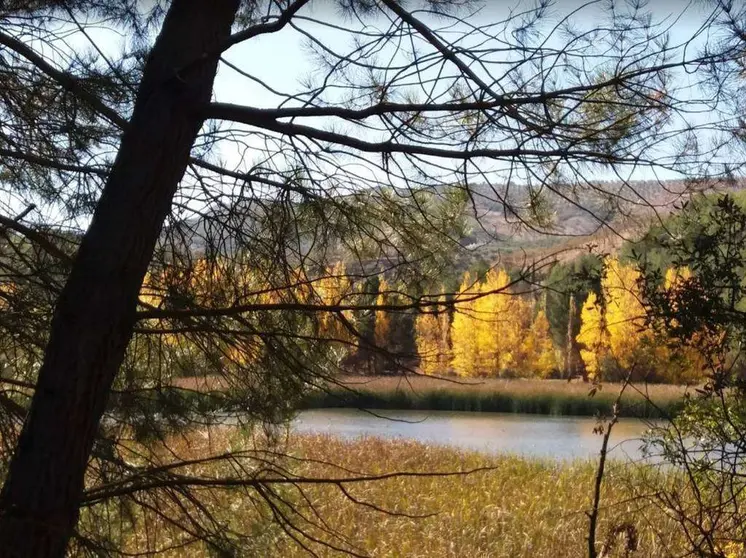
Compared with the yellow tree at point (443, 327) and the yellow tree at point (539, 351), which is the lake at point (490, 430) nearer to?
the yellow tree at point (443, 327)

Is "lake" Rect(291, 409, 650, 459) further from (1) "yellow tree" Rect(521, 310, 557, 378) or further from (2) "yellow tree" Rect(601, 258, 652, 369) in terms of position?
(1) "yellow tree" Rect(521, 310, 557, 378)

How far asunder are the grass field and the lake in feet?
6.42

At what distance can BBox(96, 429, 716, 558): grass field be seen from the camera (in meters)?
5.07

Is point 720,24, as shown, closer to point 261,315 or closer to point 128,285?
point 261,315

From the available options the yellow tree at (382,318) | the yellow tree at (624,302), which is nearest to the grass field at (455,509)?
the yellow tree at (624,302)

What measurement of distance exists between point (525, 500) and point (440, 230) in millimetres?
4989

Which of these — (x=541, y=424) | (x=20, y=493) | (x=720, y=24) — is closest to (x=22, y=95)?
(x=20, y=493)

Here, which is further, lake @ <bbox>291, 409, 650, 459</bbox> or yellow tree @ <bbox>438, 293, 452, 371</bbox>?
lake @ <bbox>291, 409, 650, 459</bbox>

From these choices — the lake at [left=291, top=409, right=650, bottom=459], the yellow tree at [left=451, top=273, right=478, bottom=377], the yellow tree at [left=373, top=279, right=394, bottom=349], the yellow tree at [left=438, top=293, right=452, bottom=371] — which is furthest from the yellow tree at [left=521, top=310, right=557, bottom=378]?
the yellow tree at [left=438, top=293, right=452, bottom=371]

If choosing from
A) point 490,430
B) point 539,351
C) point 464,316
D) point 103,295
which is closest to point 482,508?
point 464,316

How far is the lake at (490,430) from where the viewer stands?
11258 millimetres

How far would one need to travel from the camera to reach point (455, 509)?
6461 mm

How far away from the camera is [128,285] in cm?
165

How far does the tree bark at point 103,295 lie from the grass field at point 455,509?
2251 millimetres
